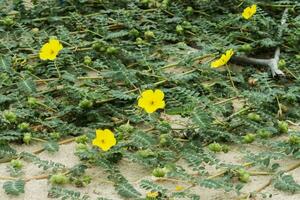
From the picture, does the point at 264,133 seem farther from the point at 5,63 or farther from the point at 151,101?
the point at 5,63

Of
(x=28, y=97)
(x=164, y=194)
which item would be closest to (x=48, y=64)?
(x=28, y=97)

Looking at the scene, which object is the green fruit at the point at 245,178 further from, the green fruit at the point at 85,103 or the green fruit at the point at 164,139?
the green fruit at the point at 85,103

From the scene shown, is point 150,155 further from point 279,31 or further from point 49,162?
point 279,31

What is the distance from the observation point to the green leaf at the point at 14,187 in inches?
100

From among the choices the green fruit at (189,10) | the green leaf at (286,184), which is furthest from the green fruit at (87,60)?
the green leaf at (286,184)

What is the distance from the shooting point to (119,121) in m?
3.03

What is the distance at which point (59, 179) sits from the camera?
2.60 m

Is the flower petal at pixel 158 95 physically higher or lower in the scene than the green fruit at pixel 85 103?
higher

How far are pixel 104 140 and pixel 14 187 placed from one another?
38cm

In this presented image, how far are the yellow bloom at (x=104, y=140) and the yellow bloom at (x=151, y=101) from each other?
0.85 ft

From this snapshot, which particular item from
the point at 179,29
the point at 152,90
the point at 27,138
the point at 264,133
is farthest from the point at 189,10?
the point at 27,138

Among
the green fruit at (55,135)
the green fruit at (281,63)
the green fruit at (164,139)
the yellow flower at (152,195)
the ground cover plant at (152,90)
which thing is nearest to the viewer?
the yellow flower at (152,195)

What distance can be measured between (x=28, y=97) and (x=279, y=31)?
1.35m

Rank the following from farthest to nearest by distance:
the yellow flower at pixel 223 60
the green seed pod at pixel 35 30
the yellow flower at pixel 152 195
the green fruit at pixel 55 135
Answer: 1. the green seed pod at pixel 35 30
2. the yellow flower at pixel 223 60
3. the green fruit at pixel 55 135
4. the yellow flower at pixel 152 195
